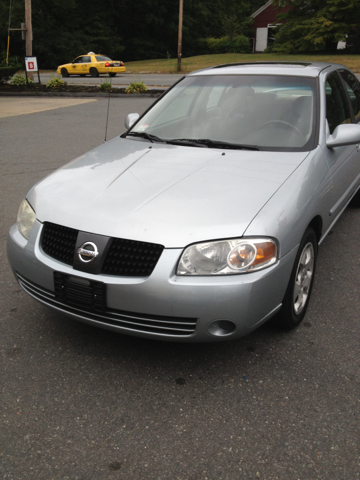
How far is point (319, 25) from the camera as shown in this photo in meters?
40.1

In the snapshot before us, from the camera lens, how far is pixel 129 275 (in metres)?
2.54

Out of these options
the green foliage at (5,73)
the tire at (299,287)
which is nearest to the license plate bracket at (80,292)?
the tire at (299,287)

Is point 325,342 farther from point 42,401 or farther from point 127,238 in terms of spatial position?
point 42,401

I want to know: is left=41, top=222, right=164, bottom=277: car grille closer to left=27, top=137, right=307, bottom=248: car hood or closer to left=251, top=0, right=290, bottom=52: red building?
left=27, top=137, right=307, bottom=248: car hood

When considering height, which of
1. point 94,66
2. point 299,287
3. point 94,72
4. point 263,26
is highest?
point 263,26

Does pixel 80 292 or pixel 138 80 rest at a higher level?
pixel 80 292

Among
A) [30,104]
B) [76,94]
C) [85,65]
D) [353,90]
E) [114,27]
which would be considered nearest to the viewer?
[353,90]

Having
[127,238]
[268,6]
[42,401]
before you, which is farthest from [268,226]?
[268,6]

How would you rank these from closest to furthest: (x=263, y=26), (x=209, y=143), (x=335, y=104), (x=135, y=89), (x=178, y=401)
Result: (x=178, y=401)
(x=209, y=143)
(x=335, y=104)
(x=135, y=89)
(x=263, y=26)

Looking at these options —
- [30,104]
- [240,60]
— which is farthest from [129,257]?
[240,60]

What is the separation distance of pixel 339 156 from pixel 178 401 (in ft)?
7.63

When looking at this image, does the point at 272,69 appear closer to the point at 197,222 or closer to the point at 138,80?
the point at 197,222

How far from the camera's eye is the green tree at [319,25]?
39625mm

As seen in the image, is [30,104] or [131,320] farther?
[30,104]
